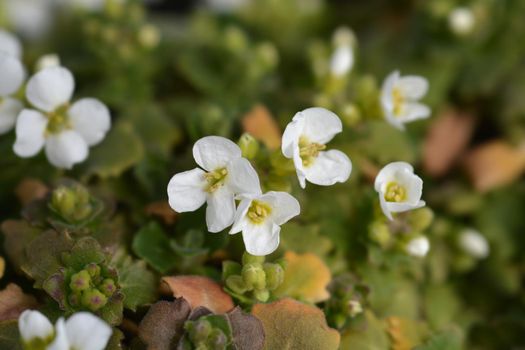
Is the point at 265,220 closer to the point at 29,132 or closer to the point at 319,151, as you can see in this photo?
the point at 319,151

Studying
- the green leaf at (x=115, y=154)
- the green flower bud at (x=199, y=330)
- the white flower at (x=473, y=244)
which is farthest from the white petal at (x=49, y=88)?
the white flower at (x=473, y=244)

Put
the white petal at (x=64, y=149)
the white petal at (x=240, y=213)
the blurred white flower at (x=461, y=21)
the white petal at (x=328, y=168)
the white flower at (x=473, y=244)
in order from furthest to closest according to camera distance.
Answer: the blurred white flower at (x=461, y=21), the white flower at (x=473, y=244), the white petal at (x=64, y=149), the white petal at (x=328, y=168), the white petal at (x=240, y=213)

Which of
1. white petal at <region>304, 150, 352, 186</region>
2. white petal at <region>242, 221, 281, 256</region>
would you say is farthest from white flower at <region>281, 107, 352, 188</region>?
white petal at <region>242, 221, 281, 256</region>

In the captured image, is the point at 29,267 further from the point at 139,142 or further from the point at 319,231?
the point at 319,231

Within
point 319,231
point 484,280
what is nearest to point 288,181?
point 319,231

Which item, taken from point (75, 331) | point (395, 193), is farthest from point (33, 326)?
point (395, 193)

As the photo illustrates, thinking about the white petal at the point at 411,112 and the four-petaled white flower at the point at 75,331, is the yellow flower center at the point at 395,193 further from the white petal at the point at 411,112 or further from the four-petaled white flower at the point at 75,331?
the four-petaled white flower at the point at 75,331
